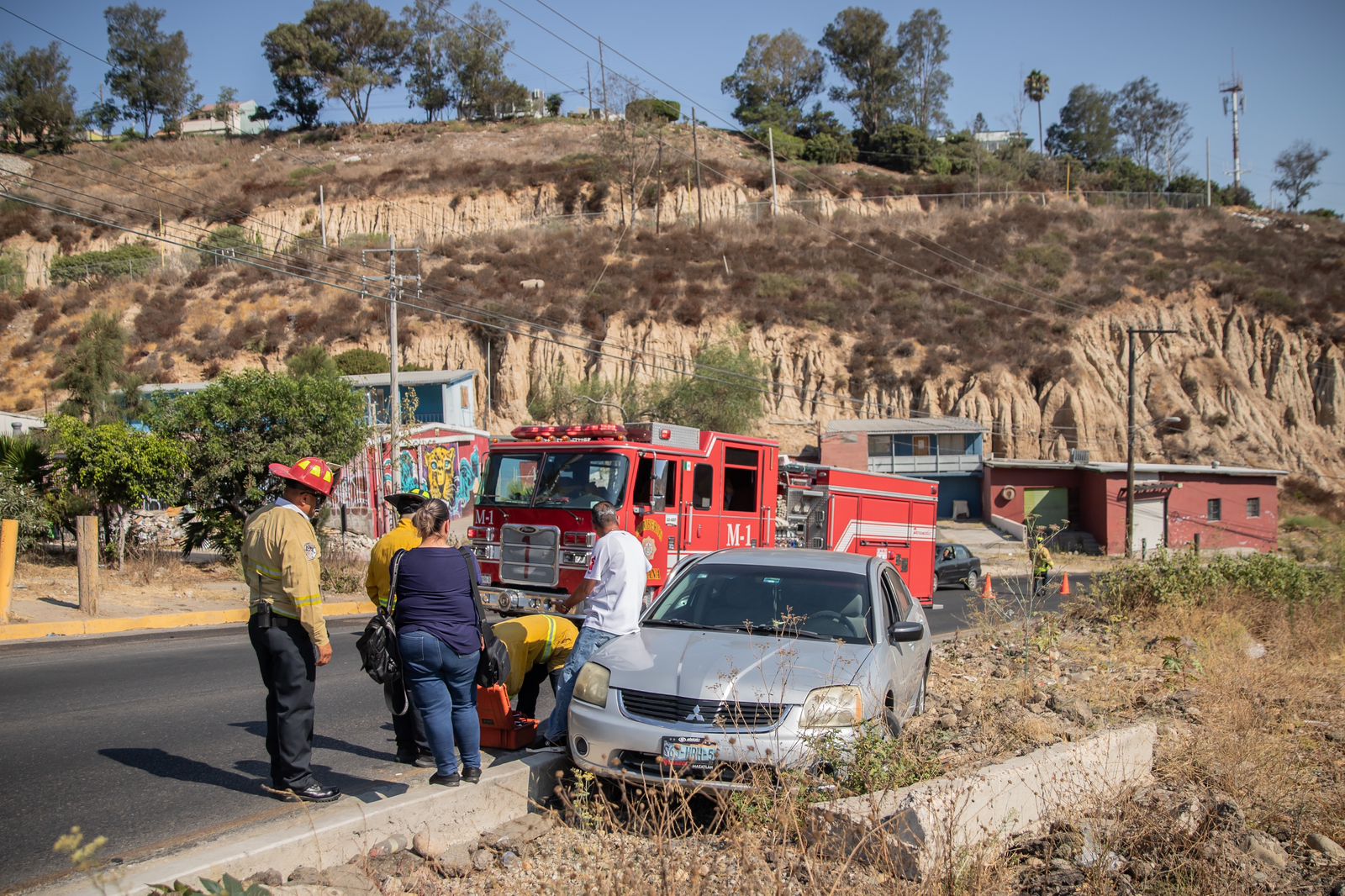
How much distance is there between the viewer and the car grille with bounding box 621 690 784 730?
212 inches

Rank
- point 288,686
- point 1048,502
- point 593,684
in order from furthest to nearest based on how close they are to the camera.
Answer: point 1048,502, point 593,684, point 288,686

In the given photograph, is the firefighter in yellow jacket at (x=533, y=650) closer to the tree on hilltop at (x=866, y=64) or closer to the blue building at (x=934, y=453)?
the blue building at (x=934, y=453)

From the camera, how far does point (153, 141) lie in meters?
87.9

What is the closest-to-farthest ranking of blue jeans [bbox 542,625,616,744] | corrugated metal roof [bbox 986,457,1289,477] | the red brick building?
blue jeans [bbox 542,625,616,744], corrugated metal roof [bbox 986,457,1289,477], the red brick building

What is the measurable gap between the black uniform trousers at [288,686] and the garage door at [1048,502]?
144 feet

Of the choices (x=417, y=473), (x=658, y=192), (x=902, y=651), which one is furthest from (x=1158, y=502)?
(x=902, y=651)

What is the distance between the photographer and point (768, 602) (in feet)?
23.0

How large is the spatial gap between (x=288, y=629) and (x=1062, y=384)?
51042 mm

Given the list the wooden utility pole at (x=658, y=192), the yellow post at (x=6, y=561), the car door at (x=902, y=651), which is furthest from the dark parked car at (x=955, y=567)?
the wooden utility pole at (x=658, y=192)

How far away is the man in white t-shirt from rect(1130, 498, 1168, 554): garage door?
140 ft

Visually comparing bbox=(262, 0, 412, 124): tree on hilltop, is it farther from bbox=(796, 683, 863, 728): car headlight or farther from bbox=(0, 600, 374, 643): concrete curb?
bbox=(796, 683, 863, 728): car headlight

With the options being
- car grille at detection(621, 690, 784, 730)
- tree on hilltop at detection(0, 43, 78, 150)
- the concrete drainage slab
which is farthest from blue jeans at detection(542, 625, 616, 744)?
tree on hilltop at detection(0, 43, 78, 150)

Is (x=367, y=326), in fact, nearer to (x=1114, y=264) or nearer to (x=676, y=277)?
(x=676, y=277)

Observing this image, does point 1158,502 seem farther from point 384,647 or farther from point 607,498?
point 384,647
